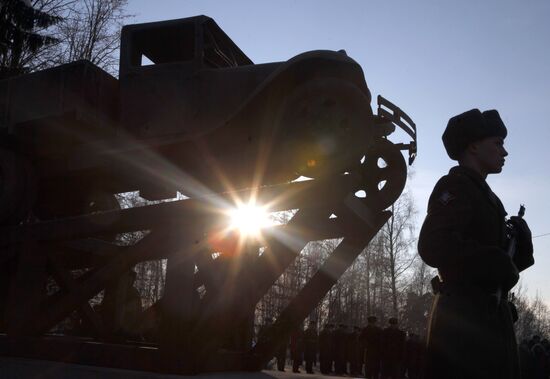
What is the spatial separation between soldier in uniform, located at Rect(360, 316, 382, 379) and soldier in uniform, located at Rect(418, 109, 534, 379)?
35.0 feet

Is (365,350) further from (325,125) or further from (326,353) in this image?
(325,125)

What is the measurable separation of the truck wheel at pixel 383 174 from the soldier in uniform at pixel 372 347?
325 inches

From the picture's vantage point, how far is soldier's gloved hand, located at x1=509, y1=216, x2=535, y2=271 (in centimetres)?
234

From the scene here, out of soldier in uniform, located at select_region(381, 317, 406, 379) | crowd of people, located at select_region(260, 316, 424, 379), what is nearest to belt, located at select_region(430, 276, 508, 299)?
crowd of people, located at select_region(260, 316, 424, 379)

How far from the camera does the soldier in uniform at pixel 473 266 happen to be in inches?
81.5

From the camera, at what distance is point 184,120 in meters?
5.09

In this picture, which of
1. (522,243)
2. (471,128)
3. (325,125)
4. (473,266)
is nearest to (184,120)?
(325,125)

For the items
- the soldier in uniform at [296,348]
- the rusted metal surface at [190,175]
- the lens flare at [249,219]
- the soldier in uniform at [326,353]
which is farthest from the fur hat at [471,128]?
the soldier in uniform at [296,348]

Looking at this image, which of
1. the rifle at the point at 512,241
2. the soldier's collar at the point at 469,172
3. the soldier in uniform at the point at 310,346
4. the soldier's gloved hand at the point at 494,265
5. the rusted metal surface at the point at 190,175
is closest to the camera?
the soldier's gloved hand at the point at 494,265

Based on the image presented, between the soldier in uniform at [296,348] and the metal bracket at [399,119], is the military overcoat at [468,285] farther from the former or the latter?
the soldier in uniform at [296,348]

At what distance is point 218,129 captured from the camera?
4.86 meters

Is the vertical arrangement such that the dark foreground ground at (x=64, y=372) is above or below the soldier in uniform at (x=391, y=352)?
below

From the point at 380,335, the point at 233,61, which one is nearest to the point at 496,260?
the point at 233,61

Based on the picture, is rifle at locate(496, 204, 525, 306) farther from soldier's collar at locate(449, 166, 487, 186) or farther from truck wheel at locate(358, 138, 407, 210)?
truck wheel at locate(358, 138, 407, 210)
